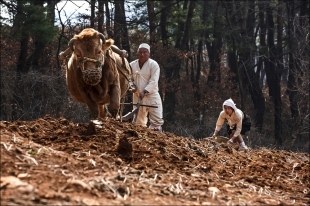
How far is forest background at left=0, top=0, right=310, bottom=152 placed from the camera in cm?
2153

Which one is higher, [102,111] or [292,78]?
[292,78]

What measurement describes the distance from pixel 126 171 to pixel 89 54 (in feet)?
15.7

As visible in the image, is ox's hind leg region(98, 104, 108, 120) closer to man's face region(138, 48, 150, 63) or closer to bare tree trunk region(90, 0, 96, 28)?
man's face region(138, 48, 150, 63)

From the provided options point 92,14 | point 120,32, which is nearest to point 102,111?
point 92,14

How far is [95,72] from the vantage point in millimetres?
10484

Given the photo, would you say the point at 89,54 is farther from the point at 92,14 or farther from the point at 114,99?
the point at 92,14

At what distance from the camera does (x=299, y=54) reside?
27672 millimetres

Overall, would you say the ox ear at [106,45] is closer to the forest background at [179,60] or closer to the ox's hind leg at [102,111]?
the ox's hind leg at [102,111]

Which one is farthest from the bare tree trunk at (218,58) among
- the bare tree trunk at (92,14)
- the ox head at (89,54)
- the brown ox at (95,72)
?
the ox head at (89,54)

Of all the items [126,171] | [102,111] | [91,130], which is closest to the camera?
[126,171]

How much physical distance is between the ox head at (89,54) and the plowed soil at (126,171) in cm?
177

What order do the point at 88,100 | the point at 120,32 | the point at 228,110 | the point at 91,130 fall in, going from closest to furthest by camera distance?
the point at 91,130 < the point at 88,100 < the point at 228,110 < the point at 120,32

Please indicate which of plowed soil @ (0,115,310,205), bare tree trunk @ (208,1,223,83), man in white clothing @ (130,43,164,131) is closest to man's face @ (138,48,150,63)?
man in white clothing @ (130,43,164,131)

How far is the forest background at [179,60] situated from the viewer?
2153 cm
